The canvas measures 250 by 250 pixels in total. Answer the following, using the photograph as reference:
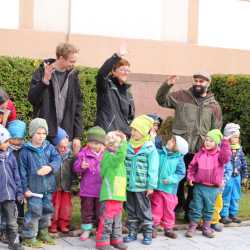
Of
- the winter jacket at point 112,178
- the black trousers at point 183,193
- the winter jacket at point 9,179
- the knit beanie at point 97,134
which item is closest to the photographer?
the winter jacket at point 9,179

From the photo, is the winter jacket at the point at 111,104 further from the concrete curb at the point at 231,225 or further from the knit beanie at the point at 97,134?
the concrete curb at the point at 231,225

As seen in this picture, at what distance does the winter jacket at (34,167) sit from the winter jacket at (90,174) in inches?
13.6

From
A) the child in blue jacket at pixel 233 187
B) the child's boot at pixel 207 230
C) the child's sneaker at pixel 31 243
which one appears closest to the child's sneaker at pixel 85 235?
the child's sneaker at pixel 31 243

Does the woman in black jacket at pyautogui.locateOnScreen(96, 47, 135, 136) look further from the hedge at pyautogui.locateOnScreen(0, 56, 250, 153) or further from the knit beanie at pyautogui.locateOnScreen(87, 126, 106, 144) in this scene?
the hedge at pyautogui.locateOnScreen(0, 56, 250, 153)

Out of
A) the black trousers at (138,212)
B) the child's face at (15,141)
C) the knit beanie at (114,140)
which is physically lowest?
the black trousers at (138,212)

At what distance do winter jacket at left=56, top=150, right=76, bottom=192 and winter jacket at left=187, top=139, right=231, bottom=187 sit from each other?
1390mm

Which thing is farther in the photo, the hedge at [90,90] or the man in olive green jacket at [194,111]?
the hedge at [90,90]

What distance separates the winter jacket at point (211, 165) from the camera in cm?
659

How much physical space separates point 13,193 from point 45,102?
1043mm

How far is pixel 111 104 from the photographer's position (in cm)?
638

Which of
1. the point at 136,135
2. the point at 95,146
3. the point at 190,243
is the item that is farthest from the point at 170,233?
the point at 95,146

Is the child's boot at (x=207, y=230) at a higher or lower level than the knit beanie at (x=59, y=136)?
lower

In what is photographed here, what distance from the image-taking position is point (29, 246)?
5766 mm

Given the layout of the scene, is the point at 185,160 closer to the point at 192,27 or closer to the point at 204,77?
the point at 204,77
